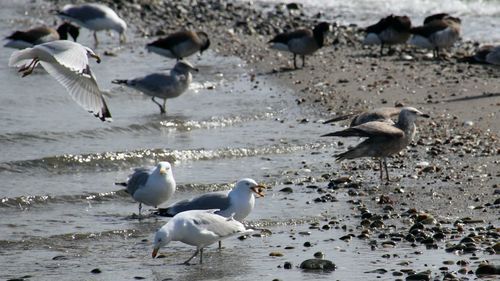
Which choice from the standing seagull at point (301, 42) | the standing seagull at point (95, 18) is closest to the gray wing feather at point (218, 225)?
the standing seagull at point (301, 42)

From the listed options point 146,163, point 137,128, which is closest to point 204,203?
point 146,163

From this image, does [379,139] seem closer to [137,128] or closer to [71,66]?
[71,66]

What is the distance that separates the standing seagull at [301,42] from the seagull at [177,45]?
134 cm

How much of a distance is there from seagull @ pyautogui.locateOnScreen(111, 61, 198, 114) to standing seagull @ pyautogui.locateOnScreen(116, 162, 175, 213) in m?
4.85

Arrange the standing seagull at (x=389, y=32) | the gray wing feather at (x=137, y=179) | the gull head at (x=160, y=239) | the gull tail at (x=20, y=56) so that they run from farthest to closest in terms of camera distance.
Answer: the standing seagull at (x=389, y=32)
the gull tail at (x=20, y=56)
the gray wing feather at (x=137, y=179)
the gull head at (x=160, y=239)

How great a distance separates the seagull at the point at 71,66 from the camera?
10000 millimetres

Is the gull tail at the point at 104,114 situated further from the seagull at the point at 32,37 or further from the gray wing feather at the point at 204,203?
the seagull at the point at 32,37

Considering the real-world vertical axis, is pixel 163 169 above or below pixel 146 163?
above

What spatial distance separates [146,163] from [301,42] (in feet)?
20.6

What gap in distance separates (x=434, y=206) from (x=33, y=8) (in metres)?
14.9

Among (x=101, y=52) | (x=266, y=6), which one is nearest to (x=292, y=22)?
(x=266, y=6)

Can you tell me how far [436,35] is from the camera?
60.6ft

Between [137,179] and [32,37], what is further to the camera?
[32,37]

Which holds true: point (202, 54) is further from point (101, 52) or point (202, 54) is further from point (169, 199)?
point (169, 199)
